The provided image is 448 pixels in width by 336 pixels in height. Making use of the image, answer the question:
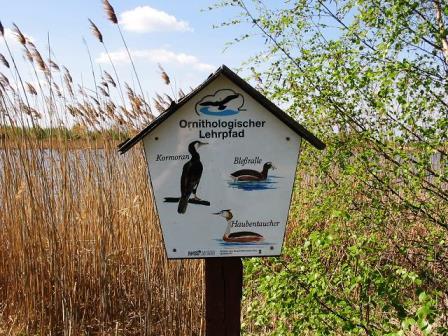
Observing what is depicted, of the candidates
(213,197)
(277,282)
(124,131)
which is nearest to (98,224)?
Answer: (124,131)

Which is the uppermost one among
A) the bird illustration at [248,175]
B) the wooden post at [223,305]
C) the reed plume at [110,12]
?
the reed plume at [110,12]

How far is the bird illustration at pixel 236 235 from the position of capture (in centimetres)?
161

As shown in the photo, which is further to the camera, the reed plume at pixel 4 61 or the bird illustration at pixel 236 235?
the reed plume at pixel 4 61

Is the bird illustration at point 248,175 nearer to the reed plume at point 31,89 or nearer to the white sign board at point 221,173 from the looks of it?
the white sign board at point 221,173

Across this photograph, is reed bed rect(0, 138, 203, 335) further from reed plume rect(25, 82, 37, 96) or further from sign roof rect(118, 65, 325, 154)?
sign roof rect(118, 65, 325, 154)

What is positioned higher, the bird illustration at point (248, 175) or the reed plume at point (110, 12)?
the reed plume at point (110, 12)

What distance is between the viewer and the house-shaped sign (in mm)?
1601

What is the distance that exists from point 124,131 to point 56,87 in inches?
21.7

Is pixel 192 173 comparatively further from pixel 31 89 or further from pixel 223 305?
pixel 31 89

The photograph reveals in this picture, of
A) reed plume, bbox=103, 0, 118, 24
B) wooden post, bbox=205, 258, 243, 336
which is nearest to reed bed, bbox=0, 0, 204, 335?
reed plume, bbox=103, 0, 118, 24

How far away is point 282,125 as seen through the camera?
1630 millimetres

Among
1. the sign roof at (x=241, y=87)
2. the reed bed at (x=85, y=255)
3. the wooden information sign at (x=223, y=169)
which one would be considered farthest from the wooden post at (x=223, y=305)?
the reed bed at (x=85, y=255)

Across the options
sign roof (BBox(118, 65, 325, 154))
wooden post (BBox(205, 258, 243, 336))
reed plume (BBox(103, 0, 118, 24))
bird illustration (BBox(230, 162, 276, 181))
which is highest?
reed plume (BBox(103, 0, 118, 24))

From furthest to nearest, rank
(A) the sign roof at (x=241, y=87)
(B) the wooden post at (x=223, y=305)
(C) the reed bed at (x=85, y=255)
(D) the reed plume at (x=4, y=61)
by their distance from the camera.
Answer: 1. (D) the reed plume at (x=4, y=61)
2. (C) the reed bed at (x=85, y=255)
3. (B) the wooden post at (x=223, y=305)
4. (A) the sign roof at (x=241, y=87)
